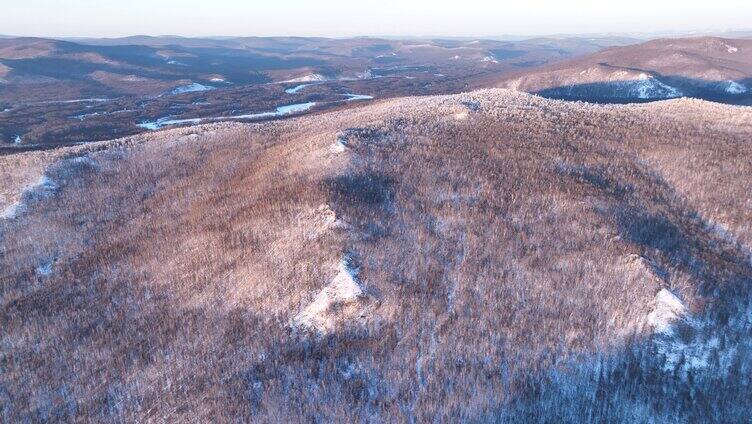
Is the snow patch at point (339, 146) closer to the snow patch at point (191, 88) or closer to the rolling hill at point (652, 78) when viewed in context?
the rolling hill at point (652, 78)

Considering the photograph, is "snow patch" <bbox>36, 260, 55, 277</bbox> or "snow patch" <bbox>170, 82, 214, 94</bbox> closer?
"snow patch" <bbox>36, 260, 55, 277</bbox>

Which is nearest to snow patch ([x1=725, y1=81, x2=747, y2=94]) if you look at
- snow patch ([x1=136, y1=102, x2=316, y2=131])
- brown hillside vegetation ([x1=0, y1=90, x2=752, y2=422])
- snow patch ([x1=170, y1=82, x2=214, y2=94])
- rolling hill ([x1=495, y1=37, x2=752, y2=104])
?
rolling hill ([x1=495, y1=37, x2=752, y2=104])

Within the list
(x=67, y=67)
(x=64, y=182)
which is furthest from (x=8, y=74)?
(x=64, y=182)

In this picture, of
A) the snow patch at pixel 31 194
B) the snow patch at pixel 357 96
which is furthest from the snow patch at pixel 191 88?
the snow patch at pixel 31 194

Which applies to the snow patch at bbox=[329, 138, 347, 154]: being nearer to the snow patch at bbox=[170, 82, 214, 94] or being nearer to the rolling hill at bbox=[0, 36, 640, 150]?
the rolling hill at bbox=[0, 36, 640, 150]

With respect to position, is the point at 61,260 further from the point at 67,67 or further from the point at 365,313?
the point at 67,67

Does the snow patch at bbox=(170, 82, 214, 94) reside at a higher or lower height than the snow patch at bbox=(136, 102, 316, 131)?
higher

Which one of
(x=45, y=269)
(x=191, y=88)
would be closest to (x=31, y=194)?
(x=45, y=269)
